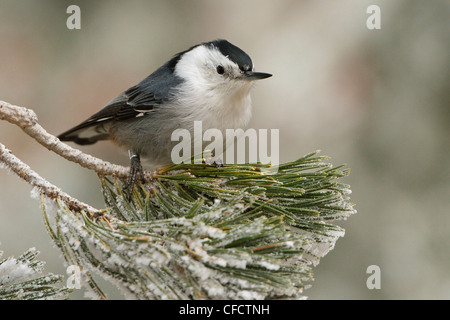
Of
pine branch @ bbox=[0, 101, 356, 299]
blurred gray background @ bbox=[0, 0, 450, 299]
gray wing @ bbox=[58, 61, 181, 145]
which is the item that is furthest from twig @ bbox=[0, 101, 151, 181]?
blurred gray background @ bbox=[0, 0, 450, 299]

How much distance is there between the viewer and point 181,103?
177cm

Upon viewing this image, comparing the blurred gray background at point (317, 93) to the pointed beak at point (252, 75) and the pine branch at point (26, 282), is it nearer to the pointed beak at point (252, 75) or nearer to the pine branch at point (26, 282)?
the pointed beak at point (252, 75)

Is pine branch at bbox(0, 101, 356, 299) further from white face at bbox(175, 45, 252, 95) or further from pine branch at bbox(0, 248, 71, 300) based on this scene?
white face at bbox(175, 45, 252, 95)

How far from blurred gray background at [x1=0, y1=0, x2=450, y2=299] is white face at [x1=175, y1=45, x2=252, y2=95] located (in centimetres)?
56

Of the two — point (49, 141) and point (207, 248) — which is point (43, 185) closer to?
point (49, 141)

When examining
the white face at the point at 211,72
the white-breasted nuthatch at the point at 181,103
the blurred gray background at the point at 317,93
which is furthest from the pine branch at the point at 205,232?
the blurred gray background at the point at 317,93

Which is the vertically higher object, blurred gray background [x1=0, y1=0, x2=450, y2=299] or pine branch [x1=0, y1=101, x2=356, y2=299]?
blurred gray background [x1=0, y1=0, x2=450, y2=299]

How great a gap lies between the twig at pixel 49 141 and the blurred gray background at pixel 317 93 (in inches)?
39.2

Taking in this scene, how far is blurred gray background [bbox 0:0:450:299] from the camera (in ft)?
7.47

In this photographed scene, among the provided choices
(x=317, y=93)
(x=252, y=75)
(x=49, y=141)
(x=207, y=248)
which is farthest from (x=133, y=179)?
(x=317, y=93)

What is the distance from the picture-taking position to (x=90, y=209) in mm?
998
